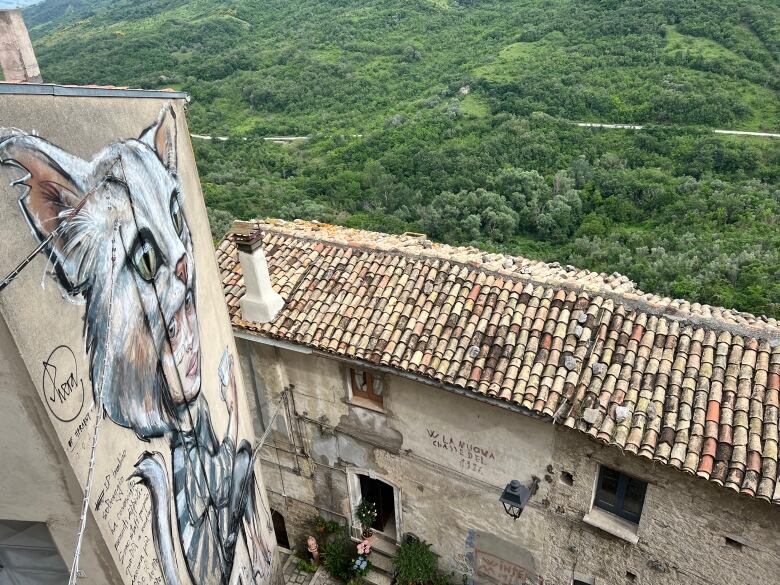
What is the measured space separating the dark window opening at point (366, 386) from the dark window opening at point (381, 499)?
2.44 meters

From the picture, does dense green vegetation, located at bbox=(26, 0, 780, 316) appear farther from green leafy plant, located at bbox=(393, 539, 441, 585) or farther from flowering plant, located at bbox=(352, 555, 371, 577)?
flowering plant, located at bbox=(352, 555, 371, 577)

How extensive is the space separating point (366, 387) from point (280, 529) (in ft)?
19.2

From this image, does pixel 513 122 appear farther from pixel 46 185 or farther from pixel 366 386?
pixel 46 185

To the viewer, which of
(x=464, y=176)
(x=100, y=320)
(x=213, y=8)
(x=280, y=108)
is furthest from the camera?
(x=213, y=8)

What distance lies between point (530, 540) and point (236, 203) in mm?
31672

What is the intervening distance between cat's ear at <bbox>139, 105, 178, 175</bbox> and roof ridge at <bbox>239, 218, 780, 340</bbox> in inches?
193

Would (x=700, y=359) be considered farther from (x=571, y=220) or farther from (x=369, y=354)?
(x=571, y=220)

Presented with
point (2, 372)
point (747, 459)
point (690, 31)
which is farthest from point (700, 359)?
point (690, 31)

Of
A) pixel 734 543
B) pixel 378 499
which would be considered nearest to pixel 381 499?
pixel 378 499

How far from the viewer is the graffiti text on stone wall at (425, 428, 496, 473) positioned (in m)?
9.42

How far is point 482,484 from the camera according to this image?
31.9 ft

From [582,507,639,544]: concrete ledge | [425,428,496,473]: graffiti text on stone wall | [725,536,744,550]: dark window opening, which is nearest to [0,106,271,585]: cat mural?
[425,428,496,473]: graffiti text on stone wall

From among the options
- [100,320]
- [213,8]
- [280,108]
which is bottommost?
[280,108]

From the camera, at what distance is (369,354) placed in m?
9.05
